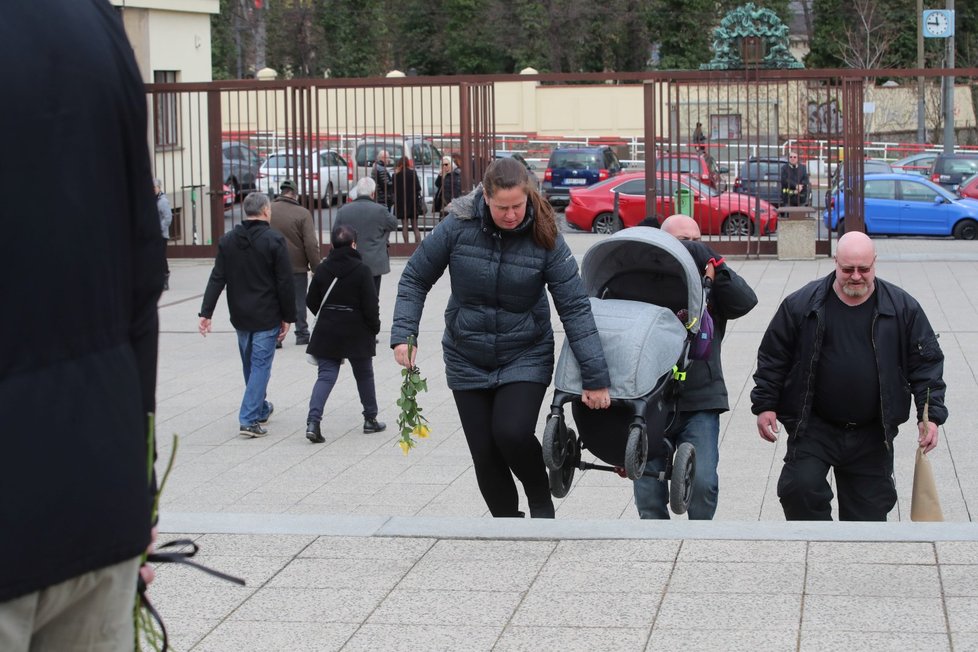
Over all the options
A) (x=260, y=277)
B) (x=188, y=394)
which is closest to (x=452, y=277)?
(x=260, y=277)

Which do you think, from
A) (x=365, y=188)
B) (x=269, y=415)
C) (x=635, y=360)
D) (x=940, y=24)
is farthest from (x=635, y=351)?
(x=940, y=24)

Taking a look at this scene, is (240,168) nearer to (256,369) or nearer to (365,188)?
(365,188)

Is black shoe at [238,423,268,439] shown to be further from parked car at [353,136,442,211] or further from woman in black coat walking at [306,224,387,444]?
parked car at [353,136,442,211]

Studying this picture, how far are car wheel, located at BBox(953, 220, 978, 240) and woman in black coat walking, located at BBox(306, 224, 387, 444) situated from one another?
64.1 ft

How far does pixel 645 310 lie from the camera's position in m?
5.97

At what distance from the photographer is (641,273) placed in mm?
6371

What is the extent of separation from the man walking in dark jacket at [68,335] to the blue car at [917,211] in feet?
84.7

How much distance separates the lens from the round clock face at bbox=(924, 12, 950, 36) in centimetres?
3322

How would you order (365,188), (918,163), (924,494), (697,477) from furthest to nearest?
(918,163)
(365,188)
(697,477)
(924,494)

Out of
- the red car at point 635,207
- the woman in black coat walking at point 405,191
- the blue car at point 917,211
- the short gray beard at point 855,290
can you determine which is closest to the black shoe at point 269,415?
the short gray beard at point 855,290

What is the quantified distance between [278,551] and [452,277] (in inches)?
51.2

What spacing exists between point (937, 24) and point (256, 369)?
90.7ft

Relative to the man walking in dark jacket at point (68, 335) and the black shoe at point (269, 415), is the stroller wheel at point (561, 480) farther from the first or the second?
the black shoe at point (269, 415)

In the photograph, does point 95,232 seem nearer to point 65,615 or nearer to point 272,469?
point 65,615
